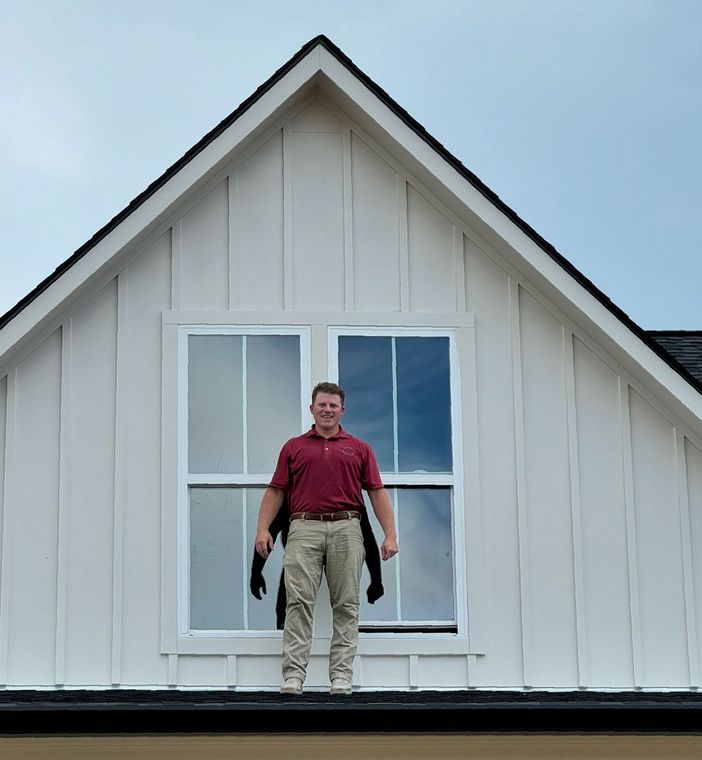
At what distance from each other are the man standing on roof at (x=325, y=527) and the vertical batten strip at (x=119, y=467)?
0.97 metres

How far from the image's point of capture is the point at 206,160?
10250mm

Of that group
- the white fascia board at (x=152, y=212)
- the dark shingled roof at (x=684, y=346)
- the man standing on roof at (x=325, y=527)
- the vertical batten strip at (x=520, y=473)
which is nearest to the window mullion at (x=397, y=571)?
the man standing on roof at (x=325, y=527)

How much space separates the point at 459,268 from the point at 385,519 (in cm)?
195

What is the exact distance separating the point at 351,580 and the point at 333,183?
9.45 ft

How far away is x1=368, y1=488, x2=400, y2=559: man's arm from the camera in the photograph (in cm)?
978

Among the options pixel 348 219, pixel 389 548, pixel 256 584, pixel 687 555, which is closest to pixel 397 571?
pixel 389 548

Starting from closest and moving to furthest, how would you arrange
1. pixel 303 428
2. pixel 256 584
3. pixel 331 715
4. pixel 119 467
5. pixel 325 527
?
1. pixel 331 715
2. pixel 325 527
3. pixel 256 584
4. pixel 119 467
5. pixel 303 428

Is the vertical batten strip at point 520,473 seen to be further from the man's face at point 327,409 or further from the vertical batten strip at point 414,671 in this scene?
the man's face at point 327,409

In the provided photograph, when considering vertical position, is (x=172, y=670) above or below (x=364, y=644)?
below

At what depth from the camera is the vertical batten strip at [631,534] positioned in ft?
32.9

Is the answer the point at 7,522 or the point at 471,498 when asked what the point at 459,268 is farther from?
the point at 7,522

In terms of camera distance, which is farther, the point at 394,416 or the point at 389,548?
the point at 394,416

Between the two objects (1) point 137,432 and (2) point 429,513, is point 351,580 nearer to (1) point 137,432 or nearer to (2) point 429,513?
(2) point 429,513

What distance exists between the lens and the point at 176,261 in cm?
1053
